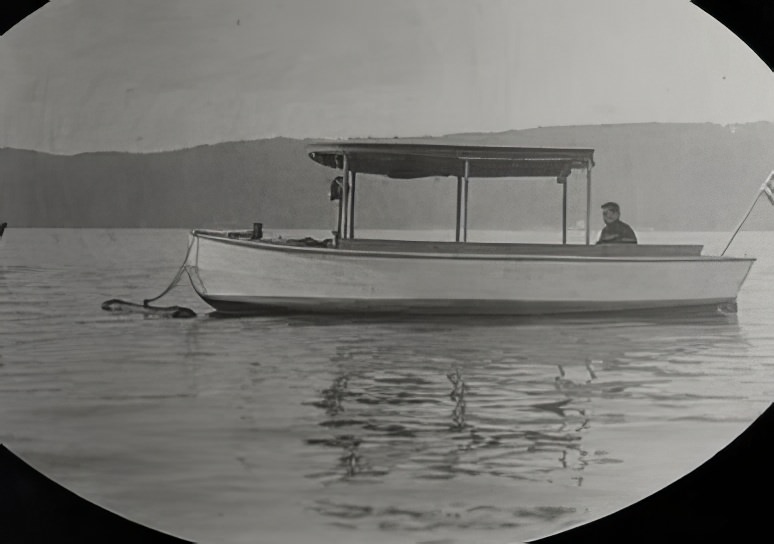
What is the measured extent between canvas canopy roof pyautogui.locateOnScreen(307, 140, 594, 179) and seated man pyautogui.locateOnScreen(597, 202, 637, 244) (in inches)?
6.0

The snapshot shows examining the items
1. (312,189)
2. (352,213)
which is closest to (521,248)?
(352,213)

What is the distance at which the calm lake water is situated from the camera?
2684mm

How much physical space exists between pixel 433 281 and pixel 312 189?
442mm

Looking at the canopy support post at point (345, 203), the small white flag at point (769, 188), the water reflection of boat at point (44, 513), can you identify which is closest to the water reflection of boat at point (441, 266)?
the canopy support post at point (345, 203)

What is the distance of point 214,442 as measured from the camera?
2.71 metres

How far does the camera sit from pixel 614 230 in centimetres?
283

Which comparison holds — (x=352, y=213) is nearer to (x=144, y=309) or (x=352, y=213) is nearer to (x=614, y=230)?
(x=144, y=309)

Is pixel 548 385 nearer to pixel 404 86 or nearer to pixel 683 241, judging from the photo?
pixel 683 241

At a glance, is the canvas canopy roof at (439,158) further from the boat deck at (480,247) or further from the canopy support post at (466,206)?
the boat deck at (480,247)

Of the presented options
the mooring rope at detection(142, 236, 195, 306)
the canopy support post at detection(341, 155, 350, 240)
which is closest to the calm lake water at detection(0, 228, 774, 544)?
the mooring rope at detection(142, 236, 195, 306)

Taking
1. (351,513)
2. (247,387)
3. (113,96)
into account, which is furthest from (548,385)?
(113,96)

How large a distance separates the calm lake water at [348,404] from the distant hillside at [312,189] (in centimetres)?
7

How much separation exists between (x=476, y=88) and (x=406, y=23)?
29 centimetres

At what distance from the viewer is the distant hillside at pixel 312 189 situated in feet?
9.20
